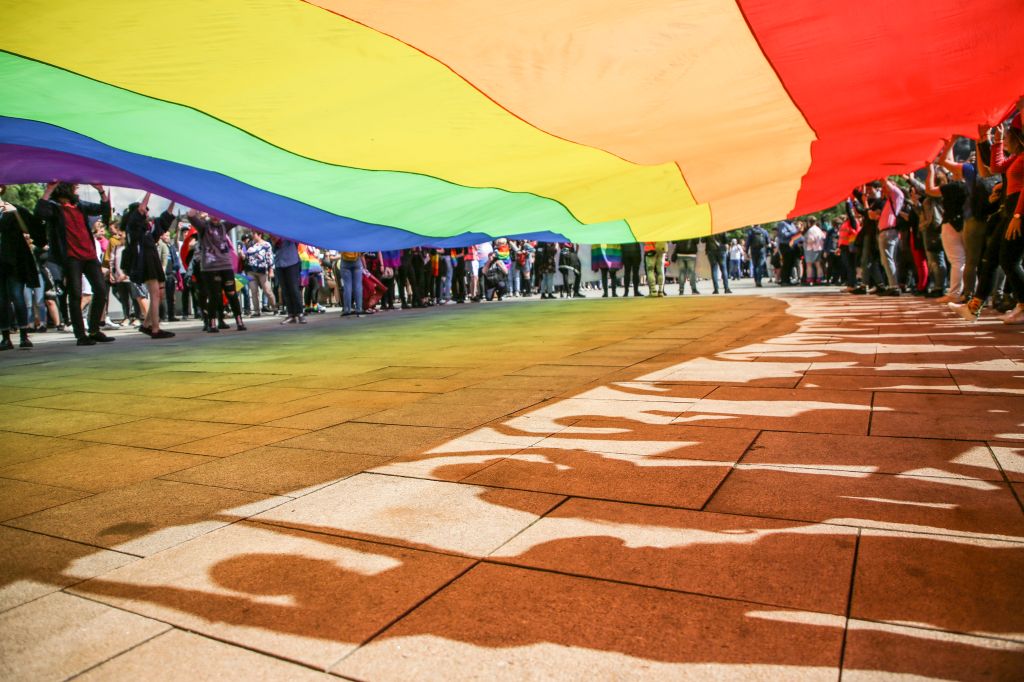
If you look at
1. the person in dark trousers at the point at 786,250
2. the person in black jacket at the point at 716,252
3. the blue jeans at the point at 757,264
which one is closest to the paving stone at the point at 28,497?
the person in black jacket at the point at 716,252

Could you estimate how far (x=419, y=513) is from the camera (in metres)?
2.12

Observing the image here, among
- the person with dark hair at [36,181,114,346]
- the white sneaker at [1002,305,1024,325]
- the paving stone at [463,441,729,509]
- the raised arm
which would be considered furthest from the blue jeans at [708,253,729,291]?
the paving stone at [463,441,729,509]

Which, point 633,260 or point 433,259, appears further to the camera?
point 633,260

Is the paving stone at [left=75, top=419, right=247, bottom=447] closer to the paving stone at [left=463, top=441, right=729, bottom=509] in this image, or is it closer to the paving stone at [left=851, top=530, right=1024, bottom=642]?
the paving stone at [left=463, top=441, right=729, bottom=509]

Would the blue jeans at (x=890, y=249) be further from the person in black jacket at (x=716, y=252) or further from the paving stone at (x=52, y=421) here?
the paving stone at (x=52, y=421)

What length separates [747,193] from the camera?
8312 millimetres

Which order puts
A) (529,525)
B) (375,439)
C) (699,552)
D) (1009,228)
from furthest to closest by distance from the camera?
1. (1009,228)
2. (375,439)
3. (529,525)
4. (699,552)

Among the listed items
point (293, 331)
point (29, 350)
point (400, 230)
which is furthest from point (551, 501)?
point (29, 350)

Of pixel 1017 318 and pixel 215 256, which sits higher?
pixel 215 256

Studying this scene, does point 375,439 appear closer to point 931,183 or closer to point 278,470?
point 278,470

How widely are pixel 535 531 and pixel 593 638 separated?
1.85 ft

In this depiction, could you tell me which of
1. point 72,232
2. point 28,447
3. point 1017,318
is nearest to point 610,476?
point 28,447

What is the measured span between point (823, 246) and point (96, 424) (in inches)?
723

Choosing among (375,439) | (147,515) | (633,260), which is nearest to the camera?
(147,515)
